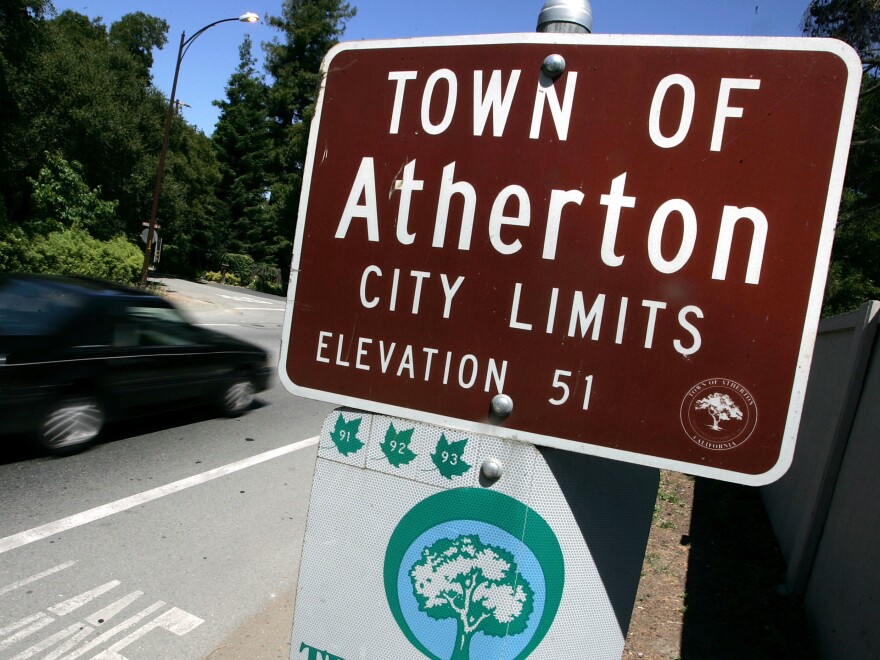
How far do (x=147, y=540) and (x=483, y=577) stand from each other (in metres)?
4.10

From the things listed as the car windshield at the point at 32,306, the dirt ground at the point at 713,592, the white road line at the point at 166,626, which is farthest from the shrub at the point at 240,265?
the white road line at the point at 166,626

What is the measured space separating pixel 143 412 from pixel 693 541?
559 centimetres

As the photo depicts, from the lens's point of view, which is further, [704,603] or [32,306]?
[32,306]

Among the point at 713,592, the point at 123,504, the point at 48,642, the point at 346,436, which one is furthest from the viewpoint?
the point at 123,504

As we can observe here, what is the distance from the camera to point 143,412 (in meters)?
7.08

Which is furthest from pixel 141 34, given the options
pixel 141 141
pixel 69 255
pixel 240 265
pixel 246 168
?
pixel 69 255

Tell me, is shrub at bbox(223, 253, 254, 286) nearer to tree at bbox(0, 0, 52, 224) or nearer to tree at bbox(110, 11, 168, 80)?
tree at bbox(110, 11, 168, 80)

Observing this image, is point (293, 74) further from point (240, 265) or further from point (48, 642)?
point (48, 642)

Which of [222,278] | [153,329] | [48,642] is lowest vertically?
[48,642]

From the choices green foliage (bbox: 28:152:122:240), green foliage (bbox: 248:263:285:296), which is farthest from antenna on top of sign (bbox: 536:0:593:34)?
green foliage (bbox: 248:263:285:296)

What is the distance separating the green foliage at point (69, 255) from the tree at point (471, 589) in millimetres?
18973

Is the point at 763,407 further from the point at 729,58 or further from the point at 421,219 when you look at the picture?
the point at 421,219

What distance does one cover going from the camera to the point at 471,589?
1.29 meters

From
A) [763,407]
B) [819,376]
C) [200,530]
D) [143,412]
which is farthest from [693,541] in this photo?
[143,412]
